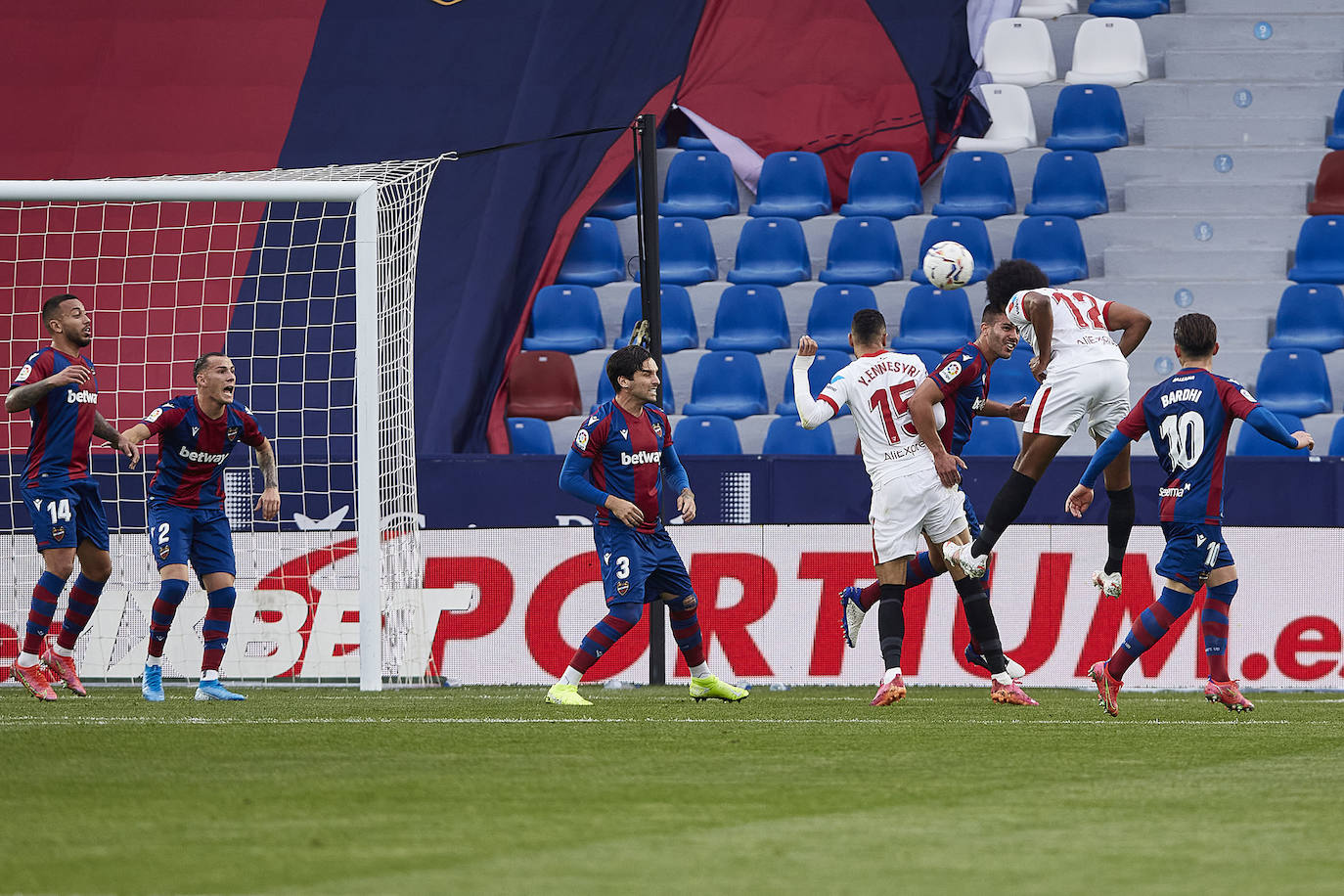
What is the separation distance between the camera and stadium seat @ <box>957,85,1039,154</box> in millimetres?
16781

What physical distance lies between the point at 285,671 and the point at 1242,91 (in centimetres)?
1092

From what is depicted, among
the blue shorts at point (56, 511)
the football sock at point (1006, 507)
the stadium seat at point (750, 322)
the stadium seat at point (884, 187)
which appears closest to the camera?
the football sock at point (1006, 507)

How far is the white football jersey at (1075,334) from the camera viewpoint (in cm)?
855

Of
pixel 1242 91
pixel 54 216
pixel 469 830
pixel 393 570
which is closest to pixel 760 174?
pixel 1242 91

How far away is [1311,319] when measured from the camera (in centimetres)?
1515

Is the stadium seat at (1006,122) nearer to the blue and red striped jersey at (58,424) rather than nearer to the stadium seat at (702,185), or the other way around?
the stadium seat at (702,185)

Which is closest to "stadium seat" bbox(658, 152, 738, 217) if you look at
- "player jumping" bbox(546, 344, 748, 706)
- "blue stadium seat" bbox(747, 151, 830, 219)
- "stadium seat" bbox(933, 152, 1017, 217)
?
"blue stadium seat" bbox(747, 151, 830, 219)

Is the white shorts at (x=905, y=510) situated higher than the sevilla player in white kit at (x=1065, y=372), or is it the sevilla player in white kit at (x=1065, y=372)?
the sevilla player in white kit at (x=1065, y=372)

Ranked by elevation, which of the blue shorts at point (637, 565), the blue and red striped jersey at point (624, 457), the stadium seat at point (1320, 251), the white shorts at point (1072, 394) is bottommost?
the blue shorts at point (637, 565)

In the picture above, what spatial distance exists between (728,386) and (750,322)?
93 centimetres

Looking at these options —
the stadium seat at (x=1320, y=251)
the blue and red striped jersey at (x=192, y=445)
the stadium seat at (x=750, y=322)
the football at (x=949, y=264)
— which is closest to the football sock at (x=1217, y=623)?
the football at (x=949, y=264)

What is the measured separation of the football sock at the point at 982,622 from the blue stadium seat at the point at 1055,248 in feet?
24.7

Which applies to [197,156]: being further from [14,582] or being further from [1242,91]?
[1242,91]

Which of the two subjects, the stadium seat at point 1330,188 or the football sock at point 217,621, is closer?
the football sock at point 217,621
